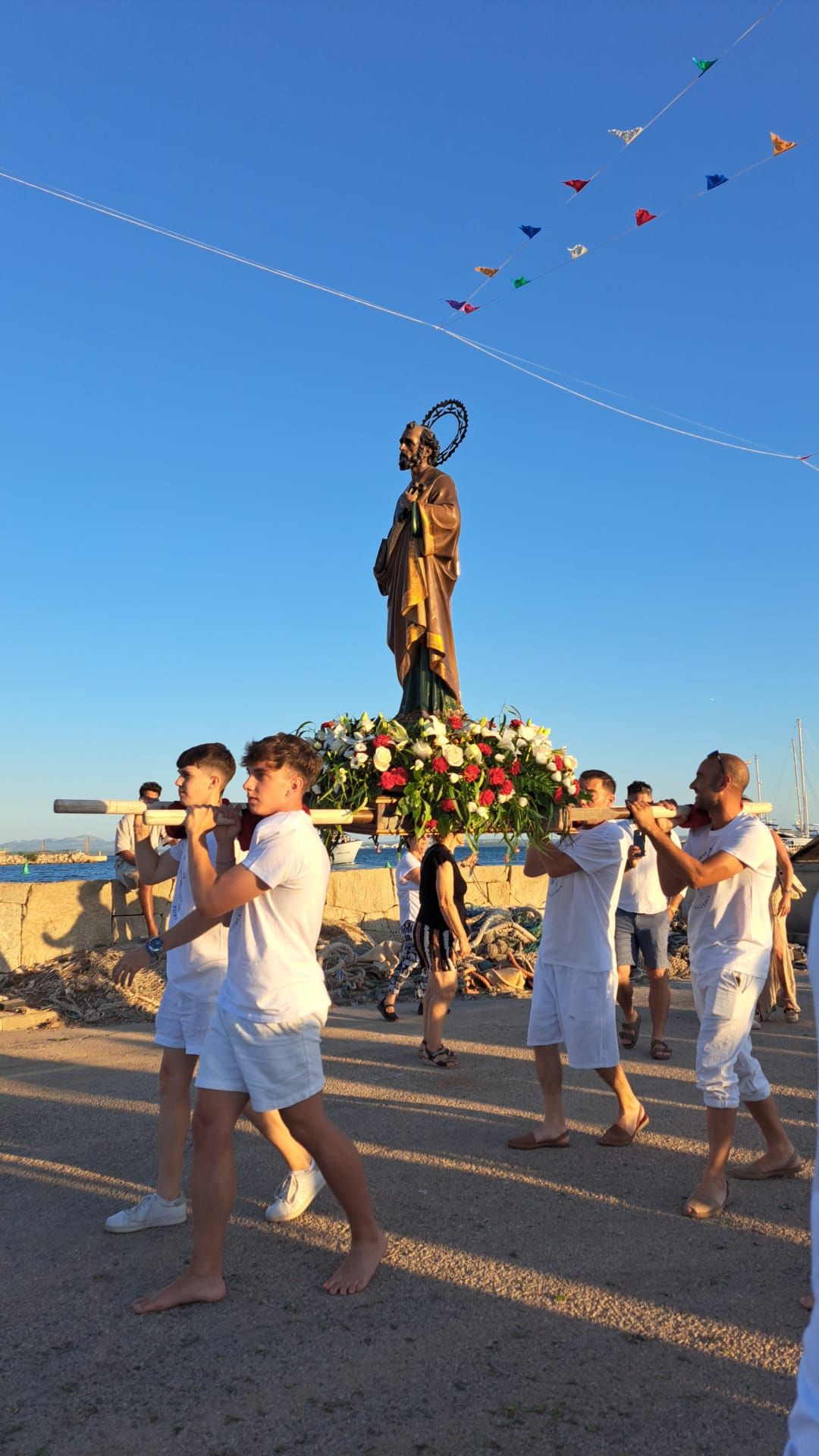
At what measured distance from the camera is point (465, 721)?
564cm

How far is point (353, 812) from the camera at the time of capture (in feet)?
16.4

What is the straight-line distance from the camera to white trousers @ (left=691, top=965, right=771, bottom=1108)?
4.64 m

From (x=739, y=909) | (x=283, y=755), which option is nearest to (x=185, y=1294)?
(x=283, y=755)

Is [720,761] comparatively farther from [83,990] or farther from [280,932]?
[83,990]

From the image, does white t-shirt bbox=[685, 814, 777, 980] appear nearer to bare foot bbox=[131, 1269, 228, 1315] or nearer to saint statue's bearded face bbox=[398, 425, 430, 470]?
bare foot bbox=[131, 1269, 228, 1315]

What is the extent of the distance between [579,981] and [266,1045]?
229cm

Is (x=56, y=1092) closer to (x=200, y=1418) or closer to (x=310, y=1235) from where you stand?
(x=310, y=1235)

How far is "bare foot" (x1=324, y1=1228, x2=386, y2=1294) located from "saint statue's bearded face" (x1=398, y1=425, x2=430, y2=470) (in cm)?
569

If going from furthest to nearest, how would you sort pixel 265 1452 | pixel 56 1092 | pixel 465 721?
pixel 56 1092
pixel 465 721
pixel 265 1452

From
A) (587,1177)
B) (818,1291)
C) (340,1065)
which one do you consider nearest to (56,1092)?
(340,1065)

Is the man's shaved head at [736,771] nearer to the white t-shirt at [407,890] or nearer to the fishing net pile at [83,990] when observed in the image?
the white t-shirt at [407,890]

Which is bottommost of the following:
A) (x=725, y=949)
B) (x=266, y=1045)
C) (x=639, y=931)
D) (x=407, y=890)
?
(x=266, y=1045)

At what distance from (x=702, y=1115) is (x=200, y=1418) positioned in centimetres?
409

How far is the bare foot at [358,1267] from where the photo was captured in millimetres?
3727
